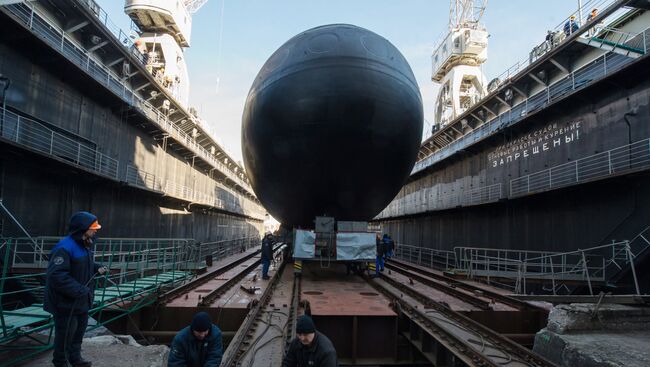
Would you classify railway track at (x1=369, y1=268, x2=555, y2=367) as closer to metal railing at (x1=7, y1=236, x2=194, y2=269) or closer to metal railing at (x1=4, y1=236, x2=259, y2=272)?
metal railing at (x1=4, y1=236, x2=259, y2=272)

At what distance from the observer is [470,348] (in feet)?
15.8

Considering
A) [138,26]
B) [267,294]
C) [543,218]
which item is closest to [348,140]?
[267,294]

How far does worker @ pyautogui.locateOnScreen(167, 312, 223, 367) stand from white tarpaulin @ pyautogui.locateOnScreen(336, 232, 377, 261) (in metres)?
5.61

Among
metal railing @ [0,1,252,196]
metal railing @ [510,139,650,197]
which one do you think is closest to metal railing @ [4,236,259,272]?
metal railing @ [0,1,252,196]

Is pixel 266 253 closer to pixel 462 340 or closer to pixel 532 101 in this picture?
pixel 462 340

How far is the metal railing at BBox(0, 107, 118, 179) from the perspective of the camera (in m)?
10.9

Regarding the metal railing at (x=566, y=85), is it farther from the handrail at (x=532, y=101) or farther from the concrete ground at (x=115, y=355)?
the concrete ground at (x=115, y=355)

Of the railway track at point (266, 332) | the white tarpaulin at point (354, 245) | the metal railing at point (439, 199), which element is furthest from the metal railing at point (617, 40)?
the railway track at point (266, 332)

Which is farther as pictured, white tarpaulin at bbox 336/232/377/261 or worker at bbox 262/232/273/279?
worker at bbox 262/232/273/279

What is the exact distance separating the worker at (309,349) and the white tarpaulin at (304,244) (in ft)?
18.1

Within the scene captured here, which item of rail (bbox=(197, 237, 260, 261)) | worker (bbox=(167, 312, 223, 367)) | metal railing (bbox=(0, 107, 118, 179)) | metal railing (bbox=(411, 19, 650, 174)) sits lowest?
rail (bbox=(197, 237, 260, 261))

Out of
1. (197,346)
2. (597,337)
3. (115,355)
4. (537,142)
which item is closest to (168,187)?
(537,142)

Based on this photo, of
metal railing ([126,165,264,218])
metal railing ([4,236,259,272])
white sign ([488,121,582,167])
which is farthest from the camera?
metal railing ([126,165,264,218])

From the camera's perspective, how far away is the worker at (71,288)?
3.38 meters
